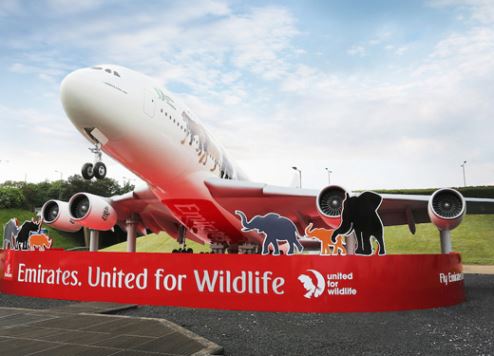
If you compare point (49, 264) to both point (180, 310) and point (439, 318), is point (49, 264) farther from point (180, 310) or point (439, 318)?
point (439, 318)

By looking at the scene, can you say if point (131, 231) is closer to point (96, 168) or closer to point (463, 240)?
point (96, 168)

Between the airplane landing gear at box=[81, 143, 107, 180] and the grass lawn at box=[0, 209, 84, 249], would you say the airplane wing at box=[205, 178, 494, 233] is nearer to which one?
the airplane landing gear at box=[81, 143, 107, 180]

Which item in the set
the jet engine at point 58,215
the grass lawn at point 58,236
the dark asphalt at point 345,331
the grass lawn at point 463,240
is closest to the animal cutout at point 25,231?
the jet engine at point 58,215

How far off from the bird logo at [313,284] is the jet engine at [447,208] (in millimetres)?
5291

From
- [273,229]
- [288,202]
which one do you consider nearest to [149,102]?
[273,229]

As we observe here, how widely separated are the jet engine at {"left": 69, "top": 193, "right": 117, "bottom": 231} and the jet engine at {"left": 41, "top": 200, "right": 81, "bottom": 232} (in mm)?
350

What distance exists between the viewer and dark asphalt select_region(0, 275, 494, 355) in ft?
17.6

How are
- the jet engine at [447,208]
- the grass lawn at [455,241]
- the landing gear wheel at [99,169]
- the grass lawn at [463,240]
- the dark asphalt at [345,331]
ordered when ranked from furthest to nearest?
the grass lawn at [455,241]
the grass lawn at [463,240]
the landing gear wheel at [99,169]
the jet engine at [447,208]
the dark asphalt at [345,331]

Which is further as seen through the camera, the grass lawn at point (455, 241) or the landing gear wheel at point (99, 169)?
the grass lawn at point (455, 241)

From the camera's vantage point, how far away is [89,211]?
49.3 feet

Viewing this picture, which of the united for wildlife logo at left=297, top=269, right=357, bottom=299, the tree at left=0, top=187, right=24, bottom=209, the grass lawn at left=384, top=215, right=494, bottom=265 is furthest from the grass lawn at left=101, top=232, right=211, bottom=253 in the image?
the united for wildlife logo at left=297, top=269, right=357, bottom=299

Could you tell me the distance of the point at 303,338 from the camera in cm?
593

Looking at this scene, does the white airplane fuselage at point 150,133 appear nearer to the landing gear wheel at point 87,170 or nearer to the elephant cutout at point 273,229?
the landing gear wheel at point 87,170

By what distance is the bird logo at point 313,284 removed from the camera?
684 cm
